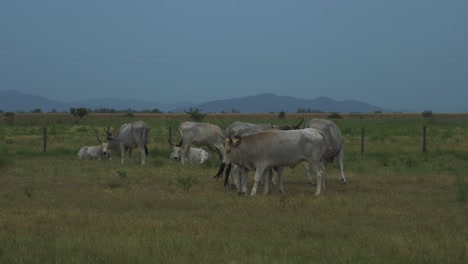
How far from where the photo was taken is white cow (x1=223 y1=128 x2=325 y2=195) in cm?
1579

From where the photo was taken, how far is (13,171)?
20.8m

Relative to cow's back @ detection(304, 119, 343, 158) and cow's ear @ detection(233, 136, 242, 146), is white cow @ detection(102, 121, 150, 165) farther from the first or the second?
cow's ear @ detection(233, 136, 242, 146)

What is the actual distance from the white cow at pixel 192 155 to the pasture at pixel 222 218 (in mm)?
3348

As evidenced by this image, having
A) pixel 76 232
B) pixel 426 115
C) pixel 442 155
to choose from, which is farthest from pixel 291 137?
pixel 426 115

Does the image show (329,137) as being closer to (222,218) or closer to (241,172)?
(241,172)

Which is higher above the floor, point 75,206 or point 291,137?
point 291,137

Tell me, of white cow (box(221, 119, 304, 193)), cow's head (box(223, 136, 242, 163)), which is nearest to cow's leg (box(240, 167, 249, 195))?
white cow (box(221, 119, 304, 193))

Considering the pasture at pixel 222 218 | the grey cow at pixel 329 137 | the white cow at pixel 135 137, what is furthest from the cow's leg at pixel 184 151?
the grey cow at pixel 329 137

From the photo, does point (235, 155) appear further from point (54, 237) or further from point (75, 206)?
point (54, 237)

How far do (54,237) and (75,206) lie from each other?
350 cm

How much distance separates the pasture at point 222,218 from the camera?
29.6 ft

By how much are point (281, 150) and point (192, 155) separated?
11235 millimetres

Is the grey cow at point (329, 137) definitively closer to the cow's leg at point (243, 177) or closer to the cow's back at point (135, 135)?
the cow's leg at point (243, 177)

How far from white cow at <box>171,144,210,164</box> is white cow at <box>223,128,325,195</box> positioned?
958 centimetres
